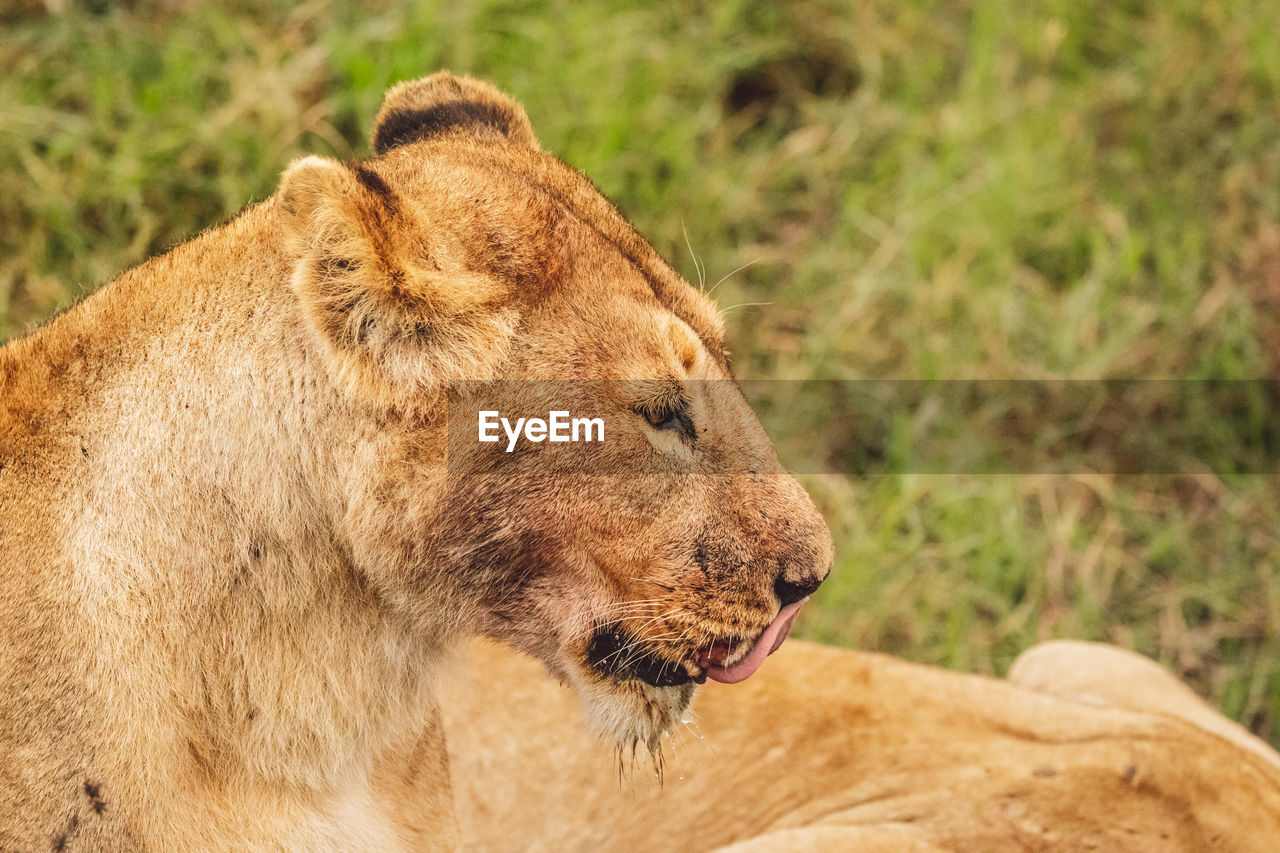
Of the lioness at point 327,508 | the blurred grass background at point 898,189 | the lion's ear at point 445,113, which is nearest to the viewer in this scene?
the lioness at point 327,508

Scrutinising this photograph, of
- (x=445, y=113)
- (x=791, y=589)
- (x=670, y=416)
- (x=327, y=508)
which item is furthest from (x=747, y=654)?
(x=445, y=113)

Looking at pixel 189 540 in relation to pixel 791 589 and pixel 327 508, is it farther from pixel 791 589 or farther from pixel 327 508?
pixel 791 589

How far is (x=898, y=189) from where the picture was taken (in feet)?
18.1

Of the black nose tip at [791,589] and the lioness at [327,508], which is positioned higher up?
the lioness at [327,508]

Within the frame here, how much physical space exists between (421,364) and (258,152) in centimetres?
281

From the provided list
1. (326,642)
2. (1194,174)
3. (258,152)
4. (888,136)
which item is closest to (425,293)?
(326,642)

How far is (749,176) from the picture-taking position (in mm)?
5441

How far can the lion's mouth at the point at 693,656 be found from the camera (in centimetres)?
225

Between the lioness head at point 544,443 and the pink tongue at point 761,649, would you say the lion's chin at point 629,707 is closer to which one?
the lioness head at point 544,443

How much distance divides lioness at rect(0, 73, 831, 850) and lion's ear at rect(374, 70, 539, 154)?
11.8 inches

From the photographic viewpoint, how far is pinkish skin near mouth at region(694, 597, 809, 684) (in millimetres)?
2285

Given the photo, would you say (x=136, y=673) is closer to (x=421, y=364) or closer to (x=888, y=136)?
(x=421, y=364)

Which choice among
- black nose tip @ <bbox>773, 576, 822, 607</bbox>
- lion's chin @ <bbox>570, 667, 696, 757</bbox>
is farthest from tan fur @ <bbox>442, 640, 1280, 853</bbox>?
black nose tip @ <bbox>773, 576, 822, 607</bbox>

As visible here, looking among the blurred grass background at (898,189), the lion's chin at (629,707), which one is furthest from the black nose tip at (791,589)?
the blurred grass background at (898,189)
